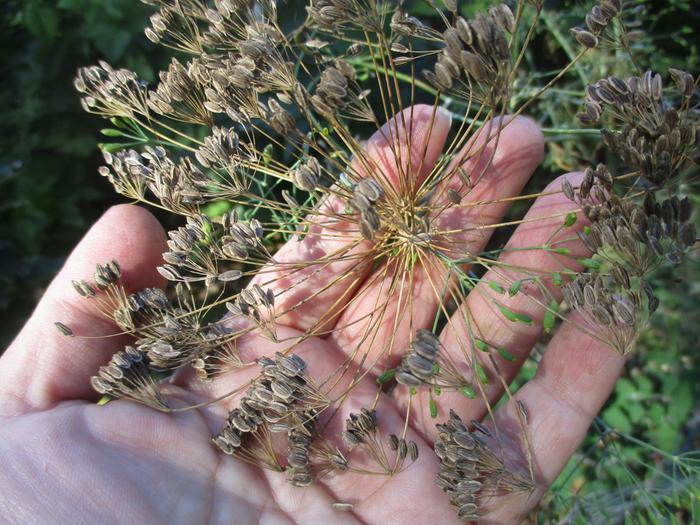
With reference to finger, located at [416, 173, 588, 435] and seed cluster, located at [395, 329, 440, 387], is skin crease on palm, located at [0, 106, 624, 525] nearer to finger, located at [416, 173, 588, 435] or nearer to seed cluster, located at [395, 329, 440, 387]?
finger, located at [416, 173, 588, 435]

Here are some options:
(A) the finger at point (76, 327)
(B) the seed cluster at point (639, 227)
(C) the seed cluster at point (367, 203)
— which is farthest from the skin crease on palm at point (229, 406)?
(C) the seed cluster at point (367, 203)

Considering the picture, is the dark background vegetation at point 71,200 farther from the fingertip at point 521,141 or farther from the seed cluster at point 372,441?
the seed cluster at point 372,441

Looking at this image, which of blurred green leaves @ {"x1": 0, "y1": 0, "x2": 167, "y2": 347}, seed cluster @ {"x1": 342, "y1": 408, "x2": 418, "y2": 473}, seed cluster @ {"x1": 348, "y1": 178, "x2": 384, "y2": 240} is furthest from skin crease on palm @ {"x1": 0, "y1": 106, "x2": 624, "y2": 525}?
blurred green leaves @ {"x1": 0, "y1": 0, "x2": 167, "y2": 347}

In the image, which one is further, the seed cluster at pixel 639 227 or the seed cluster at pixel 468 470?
the seed cluster at pixel 468 470

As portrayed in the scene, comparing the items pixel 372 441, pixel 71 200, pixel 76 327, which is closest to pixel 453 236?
pixel 372 441

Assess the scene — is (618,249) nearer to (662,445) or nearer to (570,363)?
(570,363)

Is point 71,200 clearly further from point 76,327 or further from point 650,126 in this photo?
point 650,126

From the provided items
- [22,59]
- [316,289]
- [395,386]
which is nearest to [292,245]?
[316,289]
